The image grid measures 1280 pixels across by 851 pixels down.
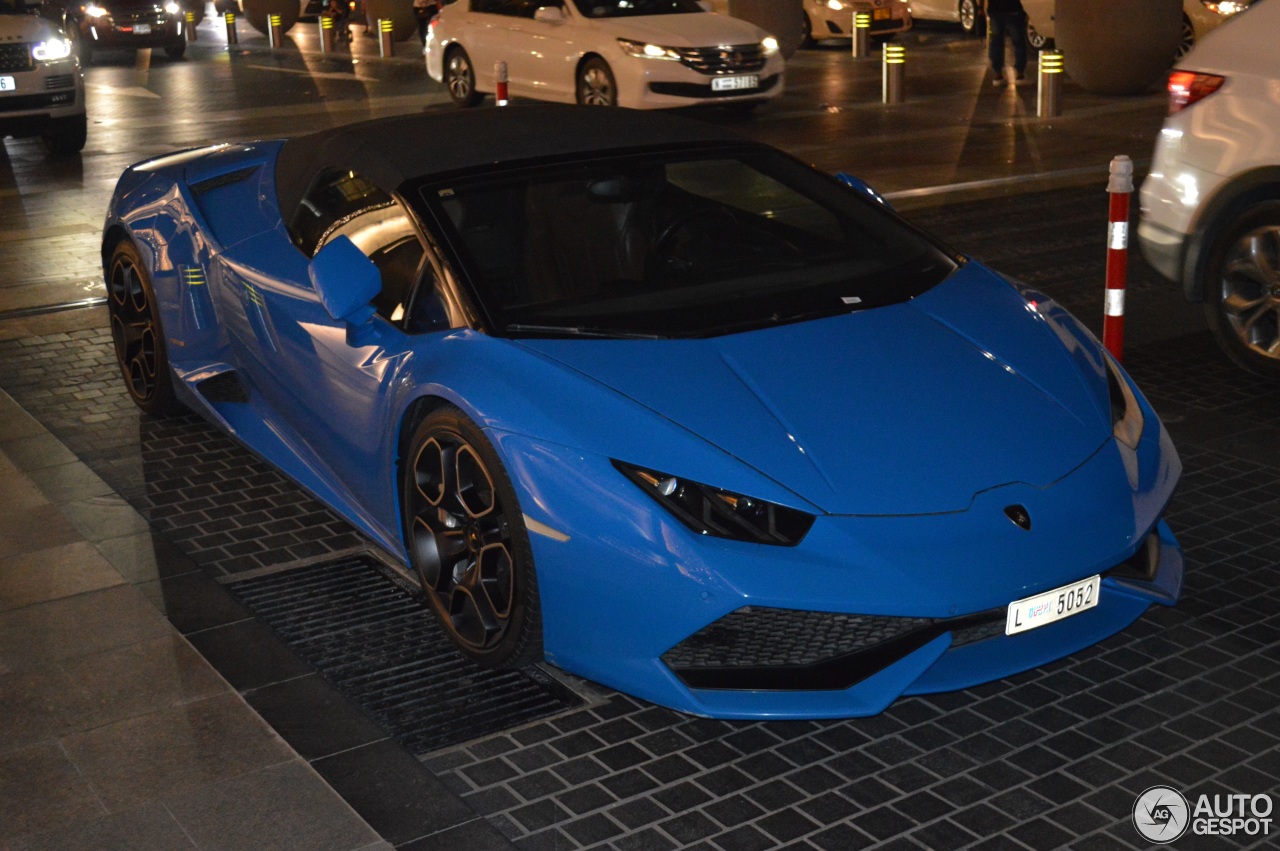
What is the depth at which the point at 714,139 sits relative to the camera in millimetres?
5066

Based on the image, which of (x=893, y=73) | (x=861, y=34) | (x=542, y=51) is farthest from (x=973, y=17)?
(x=542, y=51)

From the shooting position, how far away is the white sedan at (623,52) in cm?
1582

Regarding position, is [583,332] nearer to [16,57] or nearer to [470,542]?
[470,542]

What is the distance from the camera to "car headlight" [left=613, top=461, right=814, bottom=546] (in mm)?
3572

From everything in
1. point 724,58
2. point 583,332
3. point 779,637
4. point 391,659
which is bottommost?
point 391,659

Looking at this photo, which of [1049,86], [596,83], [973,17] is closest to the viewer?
[1049,86]

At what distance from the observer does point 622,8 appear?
1658 centimetres

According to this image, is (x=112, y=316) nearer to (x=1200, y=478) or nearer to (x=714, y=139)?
(x=714, y=139)

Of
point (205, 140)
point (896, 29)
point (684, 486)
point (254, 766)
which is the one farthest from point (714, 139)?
point (896, 29)

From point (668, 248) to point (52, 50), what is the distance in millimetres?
12187

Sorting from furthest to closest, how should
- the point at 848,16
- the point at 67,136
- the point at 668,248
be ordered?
the point at 848,16, the point at 67,136, the point at 668,248

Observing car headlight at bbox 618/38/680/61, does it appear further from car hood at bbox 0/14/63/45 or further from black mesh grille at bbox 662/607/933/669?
black mesh grille at bbox 662/607/933/669

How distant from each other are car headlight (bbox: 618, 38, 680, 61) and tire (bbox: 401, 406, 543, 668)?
12089 millimetres

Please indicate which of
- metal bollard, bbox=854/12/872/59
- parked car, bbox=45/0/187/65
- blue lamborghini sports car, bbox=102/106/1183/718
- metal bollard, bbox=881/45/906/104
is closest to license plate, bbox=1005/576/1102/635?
blue lamborghini sports car, bbox=102/106/1183/718
